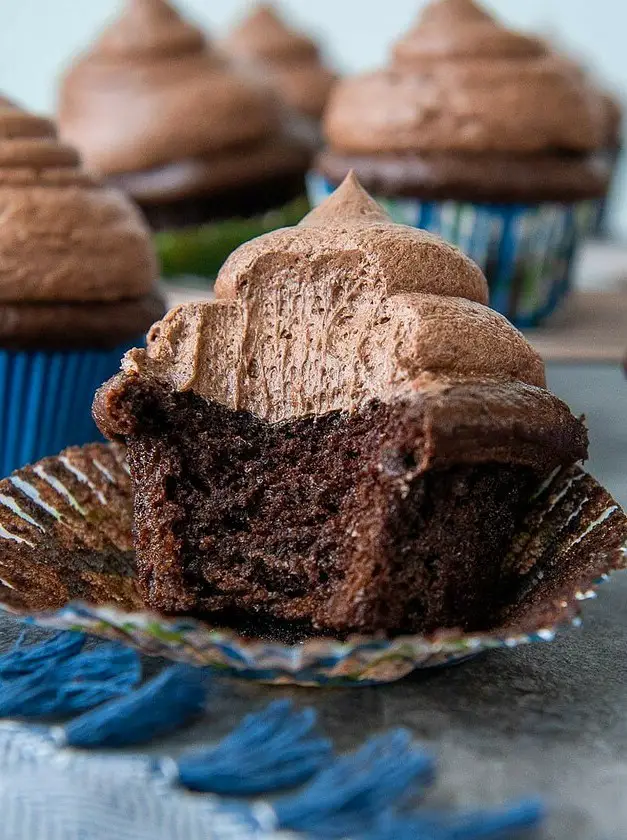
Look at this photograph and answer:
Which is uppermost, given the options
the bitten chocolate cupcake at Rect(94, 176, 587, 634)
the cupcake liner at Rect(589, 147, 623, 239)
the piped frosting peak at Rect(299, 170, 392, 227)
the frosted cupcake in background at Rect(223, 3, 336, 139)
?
the piped frosting peak at Rect(299, 170, 392, 227)

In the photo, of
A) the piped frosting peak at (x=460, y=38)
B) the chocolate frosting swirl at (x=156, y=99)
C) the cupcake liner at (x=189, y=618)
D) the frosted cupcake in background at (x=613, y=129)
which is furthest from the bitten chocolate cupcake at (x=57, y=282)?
the frosted cupcake in background at (x=613, y=129)

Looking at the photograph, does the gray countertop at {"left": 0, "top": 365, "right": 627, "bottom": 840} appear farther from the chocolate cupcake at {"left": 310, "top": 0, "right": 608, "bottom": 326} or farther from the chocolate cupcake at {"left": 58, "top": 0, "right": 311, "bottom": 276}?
the chocolate cupcake at {"left": 58, "top": 0, "right": 311, "bottom": 276}

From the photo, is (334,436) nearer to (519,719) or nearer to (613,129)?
(519,719)

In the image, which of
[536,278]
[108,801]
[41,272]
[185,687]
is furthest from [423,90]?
[108,801]

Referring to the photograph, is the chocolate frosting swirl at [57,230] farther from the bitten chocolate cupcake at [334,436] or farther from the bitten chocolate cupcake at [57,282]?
the bitten chocolate cupcake at [334,436]

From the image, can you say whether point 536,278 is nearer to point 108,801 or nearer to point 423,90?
point 423,90

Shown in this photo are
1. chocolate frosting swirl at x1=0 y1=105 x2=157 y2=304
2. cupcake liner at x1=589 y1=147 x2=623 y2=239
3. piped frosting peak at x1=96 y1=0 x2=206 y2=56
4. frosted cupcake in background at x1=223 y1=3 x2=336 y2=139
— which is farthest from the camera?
cupcake liner at x1=589 y1=147 x2=623 y2=239

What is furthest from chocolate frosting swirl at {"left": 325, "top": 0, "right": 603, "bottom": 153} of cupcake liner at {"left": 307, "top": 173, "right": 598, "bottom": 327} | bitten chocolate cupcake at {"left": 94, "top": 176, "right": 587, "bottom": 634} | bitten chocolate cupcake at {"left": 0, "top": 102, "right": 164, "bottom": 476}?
bitten chocolate cupcake at {"left": 94, "top": 176, "right": 587, "bottom": 634}
